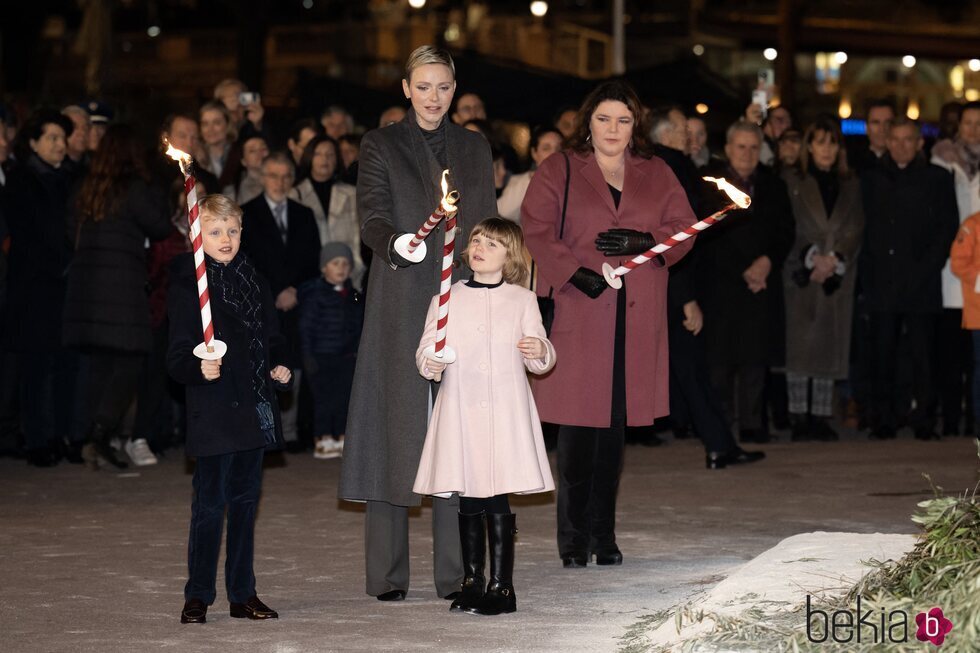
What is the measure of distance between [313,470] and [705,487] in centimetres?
272

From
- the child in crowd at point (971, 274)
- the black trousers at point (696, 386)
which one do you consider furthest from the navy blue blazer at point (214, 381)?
the child in crowd at point (971, 274)

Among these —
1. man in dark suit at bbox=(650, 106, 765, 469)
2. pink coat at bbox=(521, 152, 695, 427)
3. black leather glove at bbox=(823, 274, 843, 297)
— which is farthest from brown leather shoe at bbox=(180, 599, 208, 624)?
black leather glove at bbox=(823, 274, 843, 297)

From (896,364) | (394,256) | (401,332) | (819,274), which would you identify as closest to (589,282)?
(401,332)

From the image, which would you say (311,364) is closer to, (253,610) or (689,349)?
(689,349)

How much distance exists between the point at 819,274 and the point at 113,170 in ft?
Result: 17.3

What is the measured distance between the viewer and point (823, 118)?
13.1 meters

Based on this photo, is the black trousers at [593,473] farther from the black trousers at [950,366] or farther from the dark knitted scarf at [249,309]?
the black trousers at [950,366]

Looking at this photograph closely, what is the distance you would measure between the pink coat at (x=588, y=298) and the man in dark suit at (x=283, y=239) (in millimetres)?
4074

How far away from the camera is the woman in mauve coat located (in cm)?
823

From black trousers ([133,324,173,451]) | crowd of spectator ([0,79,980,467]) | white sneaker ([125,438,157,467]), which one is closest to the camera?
crowd of spectator ([0,79,980,467])

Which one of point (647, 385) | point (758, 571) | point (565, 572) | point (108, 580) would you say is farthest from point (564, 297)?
point (108, 580)

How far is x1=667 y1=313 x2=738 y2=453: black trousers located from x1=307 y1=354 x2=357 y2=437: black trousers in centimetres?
246

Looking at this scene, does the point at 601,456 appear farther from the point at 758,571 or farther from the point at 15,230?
the point at 15,230

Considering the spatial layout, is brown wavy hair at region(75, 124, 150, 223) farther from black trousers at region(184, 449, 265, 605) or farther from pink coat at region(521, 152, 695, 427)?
black trousers at region(184, 449, 265, 605)
